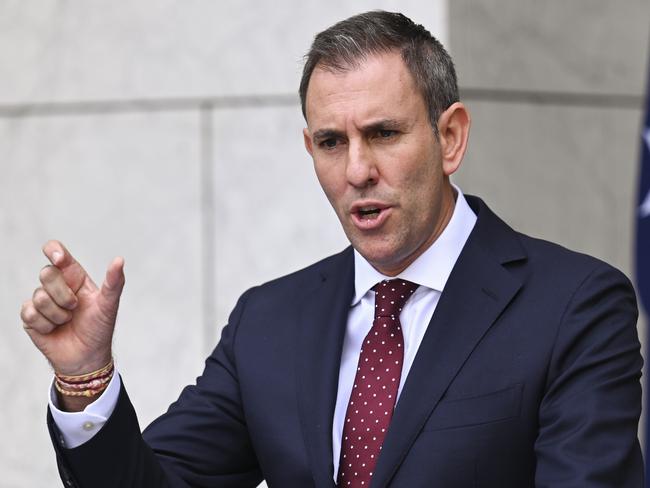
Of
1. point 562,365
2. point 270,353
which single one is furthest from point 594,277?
point 270,353

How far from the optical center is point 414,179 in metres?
2.98

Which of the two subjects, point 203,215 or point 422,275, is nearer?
point 422,275

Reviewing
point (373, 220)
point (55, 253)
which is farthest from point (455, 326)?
point (55, 253)

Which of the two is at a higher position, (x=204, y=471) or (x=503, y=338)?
(x=503, y=338)

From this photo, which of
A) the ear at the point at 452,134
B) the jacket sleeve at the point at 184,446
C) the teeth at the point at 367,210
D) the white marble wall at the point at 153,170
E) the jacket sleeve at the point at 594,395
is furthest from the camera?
the white marble wall at the point at 153,170

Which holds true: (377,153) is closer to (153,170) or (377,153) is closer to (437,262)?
(437,262)

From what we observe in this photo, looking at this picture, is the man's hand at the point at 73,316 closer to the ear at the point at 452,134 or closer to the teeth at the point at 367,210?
the teeth at the point at 367,210

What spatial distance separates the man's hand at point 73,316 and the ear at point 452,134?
0.85 metres

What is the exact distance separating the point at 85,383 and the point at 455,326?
829 mm

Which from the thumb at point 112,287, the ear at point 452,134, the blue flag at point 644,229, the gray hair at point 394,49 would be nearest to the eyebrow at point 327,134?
the gray hair at point 394,49

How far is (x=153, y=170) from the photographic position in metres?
5.71

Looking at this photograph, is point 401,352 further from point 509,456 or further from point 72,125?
point 72,125

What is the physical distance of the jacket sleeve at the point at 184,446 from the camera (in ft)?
9.34

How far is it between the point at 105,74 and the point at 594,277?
342 cm
